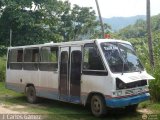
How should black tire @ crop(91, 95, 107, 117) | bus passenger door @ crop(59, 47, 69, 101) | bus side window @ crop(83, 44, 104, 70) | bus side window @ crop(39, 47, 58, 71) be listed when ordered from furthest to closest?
bus side window @ crop(39, 47, 58, 71), bus passenger door @ crop(59, 47, 69, 101), bus side window @ crop(83, 44, 104, 70), black tire @ crop(91, 95, 107, 117)

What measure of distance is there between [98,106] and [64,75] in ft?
6.99

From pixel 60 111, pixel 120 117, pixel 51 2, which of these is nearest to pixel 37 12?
pixel 51 2

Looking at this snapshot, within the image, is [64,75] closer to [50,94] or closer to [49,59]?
[50,94]

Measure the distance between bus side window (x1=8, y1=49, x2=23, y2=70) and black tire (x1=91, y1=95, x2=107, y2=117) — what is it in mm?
5558

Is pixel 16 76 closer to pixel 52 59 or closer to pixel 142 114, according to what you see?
pixel 52 59

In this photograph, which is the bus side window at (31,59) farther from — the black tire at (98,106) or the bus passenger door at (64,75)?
the black tire at (98,106)

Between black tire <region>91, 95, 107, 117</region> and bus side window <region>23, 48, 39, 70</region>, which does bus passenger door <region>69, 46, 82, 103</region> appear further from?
bus side window <region>23, 48, 39, 70</region>

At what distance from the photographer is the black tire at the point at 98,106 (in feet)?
34.4

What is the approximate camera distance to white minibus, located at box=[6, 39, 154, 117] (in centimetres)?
1030

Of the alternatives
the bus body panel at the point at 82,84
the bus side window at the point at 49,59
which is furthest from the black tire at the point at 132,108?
the bus side window at the point at 49,59

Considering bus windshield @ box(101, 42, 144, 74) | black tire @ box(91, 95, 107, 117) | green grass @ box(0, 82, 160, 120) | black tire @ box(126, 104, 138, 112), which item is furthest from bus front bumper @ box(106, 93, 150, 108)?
bus windshield @ box(101, 42, 144, 74)

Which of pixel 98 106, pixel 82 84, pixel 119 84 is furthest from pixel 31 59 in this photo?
pixel 119 84

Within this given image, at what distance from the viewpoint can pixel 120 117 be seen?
10.7 metres

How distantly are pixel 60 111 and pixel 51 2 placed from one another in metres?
14.6
